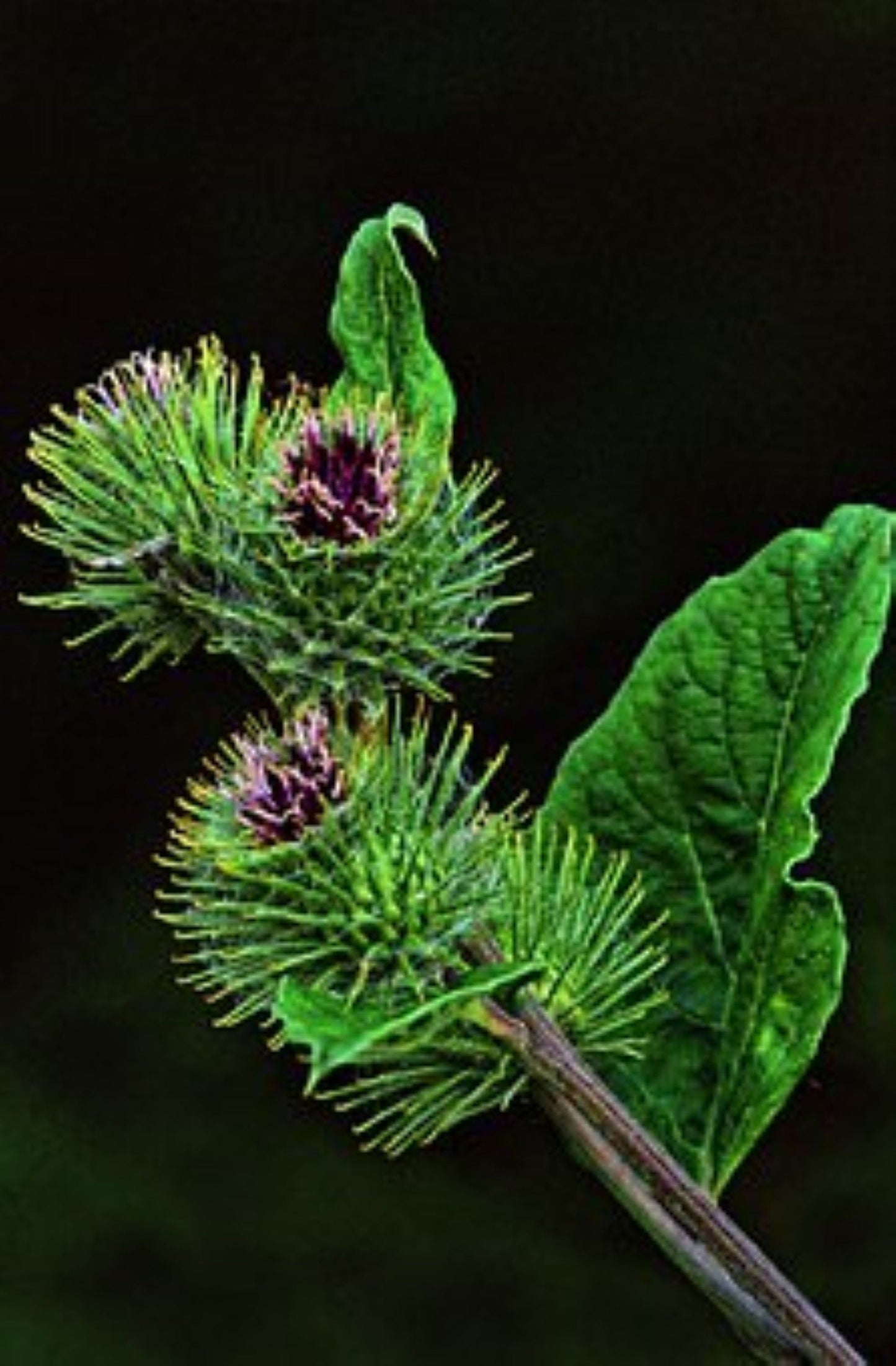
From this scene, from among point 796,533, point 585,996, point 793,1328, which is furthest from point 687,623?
point 793,1328

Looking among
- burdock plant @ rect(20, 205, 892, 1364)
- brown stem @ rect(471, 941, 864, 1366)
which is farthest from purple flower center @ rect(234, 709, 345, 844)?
brown stem @ rect(471, 941, 864, 1366)

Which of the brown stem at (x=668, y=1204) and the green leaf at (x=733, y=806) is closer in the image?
the brown stem at (x=668, y=1204)

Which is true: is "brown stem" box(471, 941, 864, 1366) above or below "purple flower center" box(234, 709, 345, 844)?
below

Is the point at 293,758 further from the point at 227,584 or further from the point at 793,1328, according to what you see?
the point at 793,1328

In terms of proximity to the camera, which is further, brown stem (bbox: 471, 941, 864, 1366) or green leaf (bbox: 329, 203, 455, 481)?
green leaf (bbox: 329, 203, 455, 481)

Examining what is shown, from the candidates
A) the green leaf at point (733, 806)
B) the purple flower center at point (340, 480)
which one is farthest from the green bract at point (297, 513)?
the green leaf at point (733, 806)

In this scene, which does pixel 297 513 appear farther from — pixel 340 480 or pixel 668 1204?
pixel 668 1204

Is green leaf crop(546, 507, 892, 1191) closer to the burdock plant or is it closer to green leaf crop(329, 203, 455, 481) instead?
the burdock plant

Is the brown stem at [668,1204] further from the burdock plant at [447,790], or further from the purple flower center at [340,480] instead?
the purple flower center at [340,480]
